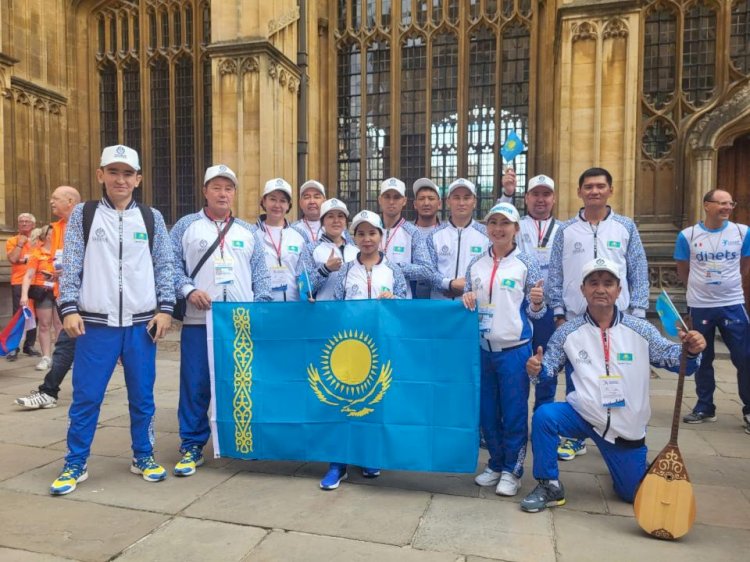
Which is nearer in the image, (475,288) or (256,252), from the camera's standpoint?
(475,288)

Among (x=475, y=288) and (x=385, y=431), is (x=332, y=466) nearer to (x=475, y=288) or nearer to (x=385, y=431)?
(x=385, y=431)

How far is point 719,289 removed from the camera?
5289mm

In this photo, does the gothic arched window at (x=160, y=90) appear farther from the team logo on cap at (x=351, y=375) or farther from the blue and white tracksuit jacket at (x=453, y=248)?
the team logo on cap at (x=351, y=375)

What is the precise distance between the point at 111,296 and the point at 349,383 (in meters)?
1.62

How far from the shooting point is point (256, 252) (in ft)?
13.9

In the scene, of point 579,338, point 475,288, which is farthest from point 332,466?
point 579,338

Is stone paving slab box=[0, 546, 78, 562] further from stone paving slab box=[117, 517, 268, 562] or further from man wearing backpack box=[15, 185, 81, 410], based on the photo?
man wearing backpack box=[15, 185, 81, 410]

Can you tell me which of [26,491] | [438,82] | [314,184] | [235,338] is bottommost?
[26,491]

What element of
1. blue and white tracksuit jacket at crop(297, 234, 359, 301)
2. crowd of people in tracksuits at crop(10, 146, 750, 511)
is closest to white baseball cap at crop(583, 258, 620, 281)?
crowd of people in tracksuits at crop(10, 146, 750, 511)

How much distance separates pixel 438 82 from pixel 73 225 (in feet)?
30.1

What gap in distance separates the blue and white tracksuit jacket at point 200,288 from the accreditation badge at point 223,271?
0.02m

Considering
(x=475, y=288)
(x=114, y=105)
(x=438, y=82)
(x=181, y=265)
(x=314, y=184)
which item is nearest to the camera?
(x=475, y=288)

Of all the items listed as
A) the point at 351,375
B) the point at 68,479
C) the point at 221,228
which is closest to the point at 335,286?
the point at 351,375

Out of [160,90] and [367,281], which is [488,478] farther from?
[160,90]
